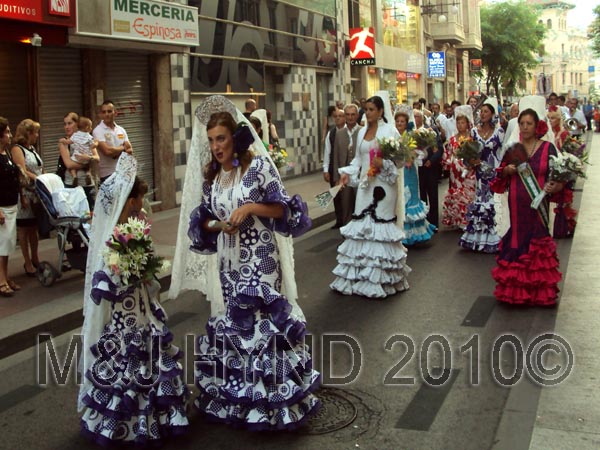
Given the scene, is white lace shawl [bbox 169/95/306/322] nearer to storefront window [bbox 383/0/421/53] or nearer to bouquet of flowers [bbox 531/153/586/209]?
→ bouquet of flowers [bbox 531/153/586/209]

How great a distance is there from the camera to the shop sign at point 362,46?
2583cm

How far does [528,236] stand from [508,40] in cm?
5422

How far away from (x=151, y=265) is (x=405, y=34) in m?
31.7

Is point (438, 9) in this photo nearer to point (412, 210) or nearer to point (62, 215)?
point (412, 210)

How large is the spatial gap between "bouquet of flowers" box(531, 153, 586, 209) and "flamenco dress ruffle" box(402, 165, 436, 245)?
3.79m

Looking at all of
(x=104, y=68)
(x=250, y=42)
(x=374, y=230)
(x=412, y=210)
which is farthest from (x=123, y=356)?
(x=250, y=42)

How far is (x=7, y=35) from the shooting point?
452 inches

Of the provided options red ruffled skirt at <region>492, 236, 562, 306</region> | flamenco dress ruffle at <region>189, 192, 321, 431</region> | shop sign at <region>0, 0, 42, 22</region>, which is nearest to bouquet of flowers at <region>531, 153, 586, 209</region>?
red ruffled skirt at <region>492, 236, 562, 306</region>

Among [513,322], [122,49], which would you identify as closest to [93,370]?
[513,322]

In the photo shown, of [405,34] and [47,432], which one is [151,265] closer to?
[47,432]

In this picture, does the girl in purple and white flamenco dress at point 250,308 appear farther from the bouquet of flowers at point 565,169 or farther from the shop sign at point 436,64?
the shop sign at point 436,64

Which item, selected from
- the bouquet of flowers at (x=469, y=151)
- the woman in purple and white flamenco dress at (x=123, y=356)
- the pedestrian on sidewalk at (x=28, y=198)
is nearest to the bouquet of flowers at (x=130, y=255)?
the woman in purple and white flamenco dress at (x=123, y=356)

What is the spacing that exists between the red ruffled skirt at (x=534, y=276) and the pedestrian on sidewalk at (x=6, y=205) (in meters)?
5.12

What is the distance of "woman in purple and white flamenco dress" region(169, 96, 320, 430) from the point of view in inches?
194
